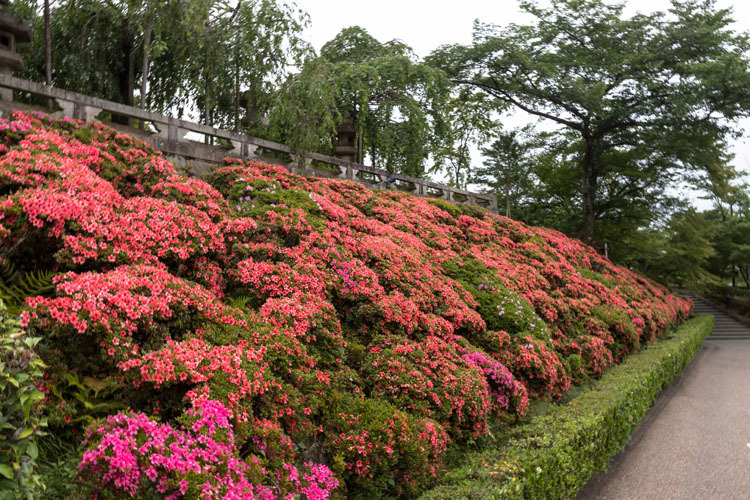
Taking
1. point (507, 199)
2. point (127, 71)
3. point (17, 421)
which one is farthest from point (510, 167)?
point (17, 421)

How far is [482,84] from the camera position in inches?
878

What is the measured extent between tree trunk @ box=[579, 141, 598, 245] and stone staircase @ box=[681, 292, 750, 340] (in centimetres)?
941

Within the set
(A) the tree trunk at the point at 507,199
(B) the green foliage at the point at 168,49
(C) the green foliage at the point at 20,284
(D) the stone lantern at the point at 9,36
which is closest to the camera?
(C) the green foliage at the point at 20,284

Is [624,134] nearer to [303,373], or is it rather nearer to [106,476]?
[303,373]

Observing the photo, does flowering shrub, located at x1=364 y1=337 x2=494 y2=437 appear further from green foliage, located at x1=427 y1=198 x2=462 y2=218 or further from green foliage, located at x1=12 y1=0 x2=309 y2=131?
green foliage, located at x1=12 y1=0 x2=309 y2=131

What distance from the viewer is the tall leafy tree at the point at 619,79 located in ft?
64.8

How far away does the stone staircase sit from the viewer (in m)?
25.6

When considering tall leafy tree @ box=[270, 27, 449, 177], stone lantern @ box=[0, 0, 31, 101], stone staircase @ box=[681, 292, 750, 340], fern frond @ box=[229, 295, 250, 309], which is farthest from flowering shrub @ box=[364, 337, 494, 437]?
stone staircase @ box=[681, 292, 750, 340]

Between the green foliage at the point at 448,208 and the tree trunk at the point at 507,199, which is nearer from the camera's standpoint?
the green foliage at the point at 448,208

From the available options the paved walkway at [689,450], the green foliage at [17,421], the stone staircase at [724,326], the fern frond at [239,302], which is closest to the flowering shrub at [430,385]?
the fern frond at [239,302]

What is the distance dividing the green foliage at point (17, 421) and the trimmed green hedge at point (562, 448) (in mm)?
3004

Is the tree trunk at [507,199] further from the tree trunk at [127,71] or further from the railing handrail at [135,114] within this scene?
the tree trunk at [127,71]

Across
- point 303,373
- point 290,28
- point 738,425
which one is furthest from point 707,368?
point 290,28

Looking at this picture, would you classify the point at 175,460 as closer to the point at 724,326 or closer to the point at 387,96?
the point at 387,96
